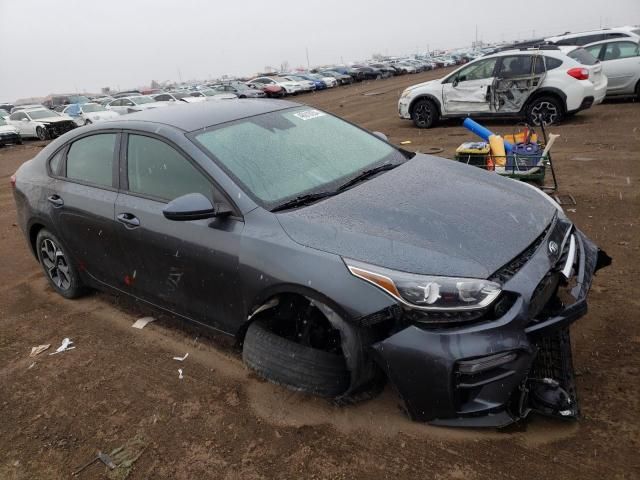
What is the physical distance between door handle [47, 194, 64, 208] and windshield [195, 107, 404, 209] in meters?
1.55

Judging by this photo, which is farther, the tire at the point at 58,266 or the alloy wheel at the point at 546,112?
the alloy wheel at the point at 546,112

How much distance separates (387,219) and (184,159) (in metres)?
1.32

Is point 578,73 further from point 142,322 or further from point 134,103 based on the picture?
point 134,103

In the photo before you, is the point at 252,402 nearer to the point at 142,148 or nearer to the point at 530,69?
the point at 142,148

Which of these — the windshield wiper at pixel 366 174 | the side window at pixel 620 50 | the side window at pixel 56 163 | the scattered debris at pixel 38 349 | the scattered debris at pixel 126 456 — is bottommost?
the scattered debris at pixel 38 349

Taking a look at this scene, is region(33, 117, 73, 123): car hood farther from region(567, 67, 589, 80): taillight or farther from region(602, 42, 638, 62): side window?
region(602, 42, 638, 62): side window

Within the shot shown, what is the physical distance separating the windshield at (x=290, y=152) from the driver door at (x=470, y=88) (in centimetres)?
839

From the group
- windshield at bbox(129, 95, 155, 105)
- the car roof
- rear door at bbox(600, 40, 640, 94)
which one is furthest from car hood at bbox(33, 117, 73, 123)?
rear door at bbox(600, 40, 640, 94)

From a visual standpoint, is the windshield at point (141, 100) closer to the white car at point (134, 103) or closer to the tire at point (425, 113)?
the white car at point (134, 103)

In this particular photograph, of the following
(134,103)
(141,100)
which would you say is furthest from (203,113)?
(141,100)

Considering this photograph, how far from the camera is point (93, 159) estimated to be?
374 cm

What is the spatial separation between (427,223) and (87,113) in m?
22.6

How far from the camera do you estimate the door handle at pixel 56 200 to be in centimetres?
389

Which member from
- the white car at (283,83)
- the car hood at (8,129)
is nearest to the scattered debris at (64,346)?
the car hood at (8,129)
